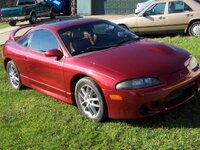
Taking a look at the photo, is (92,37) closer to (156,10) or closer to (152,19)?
(152,19)

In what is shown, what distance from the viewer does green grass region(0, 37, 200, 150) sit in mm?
4957

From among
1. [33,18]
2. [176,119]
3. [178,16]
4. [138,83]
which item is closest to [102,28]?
[138,83]

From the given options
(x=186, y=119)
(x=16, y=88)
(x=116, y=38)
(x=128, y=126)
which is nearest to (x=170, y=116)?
(x=186, y=119)

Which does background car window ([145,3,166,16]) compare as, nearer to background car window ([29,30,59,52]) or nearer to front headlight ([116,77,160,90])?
background car window ([29,30,59,52])

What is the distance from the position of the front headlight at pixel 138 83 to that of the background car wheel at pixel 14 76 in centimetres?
320

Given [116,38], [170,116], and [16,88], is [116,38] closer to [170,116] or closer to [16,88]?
[170,116]

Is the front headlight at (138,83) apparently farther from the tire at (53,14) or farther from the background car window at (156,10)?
the tire at (53,14)

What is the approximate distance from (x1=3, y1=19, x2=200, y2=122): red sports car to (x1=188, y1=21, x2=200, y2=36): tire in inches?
241

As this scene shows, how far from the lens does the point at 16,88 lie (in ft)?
26.3

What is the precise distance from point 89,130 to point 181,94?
1.35m

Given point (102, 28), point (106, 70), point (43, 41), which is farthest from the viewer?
point (43, 41)

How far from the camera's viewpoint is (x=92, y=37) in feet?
21.2

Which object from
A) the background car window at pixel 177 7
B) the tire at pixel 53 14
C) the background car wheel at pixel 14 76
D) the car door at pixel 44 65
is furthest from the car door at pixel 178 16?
the tire at pixel 53 14

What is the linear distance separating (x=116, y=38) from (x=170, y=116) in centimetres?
167
